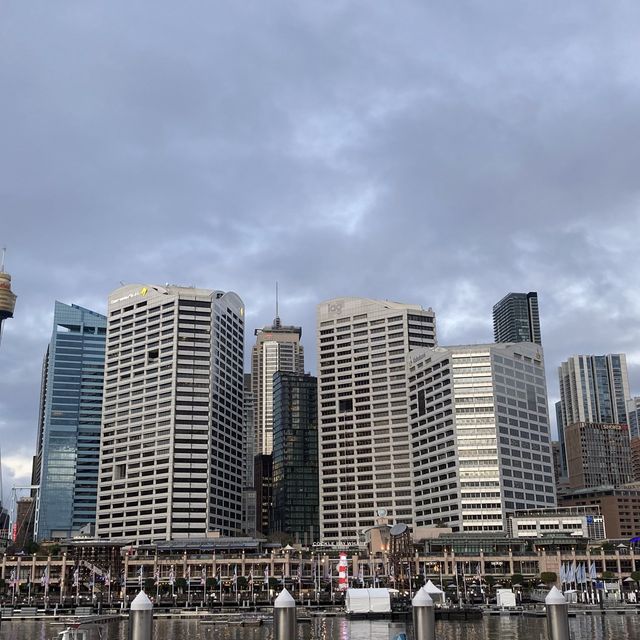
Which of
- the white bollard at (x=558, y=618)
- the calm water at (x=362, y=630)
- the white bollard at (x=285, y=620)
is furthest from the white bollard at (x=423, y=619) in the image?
the calm water at (x=362, y=630)

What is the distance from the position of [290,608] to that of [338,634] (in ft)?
285

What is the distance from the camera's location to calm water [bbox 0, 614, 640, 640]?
10788 cm

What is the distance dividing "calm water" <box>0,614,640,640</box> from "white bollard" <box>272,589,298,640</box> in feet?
252

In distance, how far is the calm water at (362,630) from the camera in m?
108

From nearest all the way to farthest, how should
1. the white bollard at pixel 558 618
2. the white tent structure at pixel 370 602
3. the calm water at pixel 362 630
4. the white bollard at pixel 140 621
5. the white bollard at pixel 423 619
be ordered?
the white bollard at pixel 140 621 → the white bollard at pixel 558 618 → the white bollard at pixel 423 619 → the calm water at pixel 362 630 → the white tent structure at pixel 370 602

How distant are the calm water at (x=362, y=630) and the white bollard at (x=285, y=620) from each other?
7690cm

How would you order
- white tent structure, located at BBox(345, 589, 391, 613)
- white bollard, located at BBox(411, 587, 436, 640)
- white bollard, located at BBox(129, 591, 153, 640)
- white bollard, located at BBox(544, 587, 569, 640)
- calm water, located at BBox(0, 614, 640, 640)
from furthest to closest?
white tent structure, located at BBox(345, 589, 391, 613) → calm water, located at BBox(0, 614, 640, 640) → white bollard, located at BBox(411, 587, 436, 640) → white bollard, located at BBox(544, 587, 569, 640) → white bollard, located at BBox(129, 591, 153, 640)

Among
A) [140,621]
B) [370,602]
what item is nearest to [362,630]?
[370,602]

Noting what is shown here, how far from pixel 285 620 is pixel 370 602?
116420 millimetres

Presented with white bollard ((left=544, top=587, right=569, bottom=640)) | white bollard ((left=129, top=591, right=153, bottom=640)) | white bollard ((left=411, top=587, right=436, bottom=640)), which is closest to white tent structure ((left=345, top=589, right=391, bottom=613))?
white bollard ((left=411, top=587, right=436, bottom=640))

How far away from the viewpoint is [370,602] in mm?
141750

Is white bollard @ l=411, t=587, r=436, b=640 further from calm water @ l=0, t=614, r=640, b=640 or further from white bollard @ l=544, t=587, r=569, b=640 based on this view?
calm water @ l=0, t=614, r=640, b=640

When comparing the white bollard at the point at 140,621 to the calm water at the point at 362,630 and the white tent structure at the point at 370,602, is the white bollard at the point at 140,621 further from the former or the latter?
→ the white tent structure at the point at 370,602

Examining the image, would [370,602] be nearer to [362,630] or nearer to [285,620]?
[362,630]
